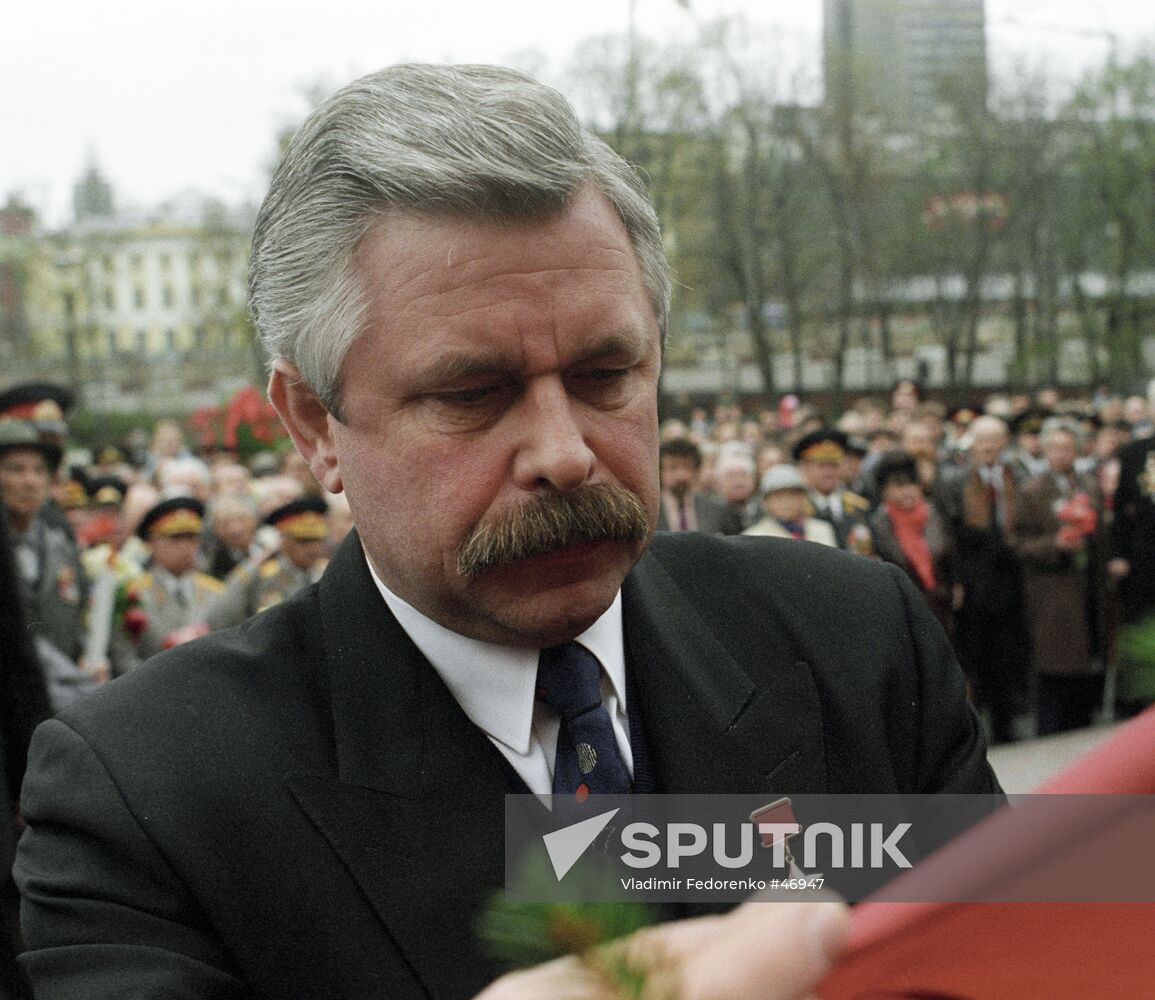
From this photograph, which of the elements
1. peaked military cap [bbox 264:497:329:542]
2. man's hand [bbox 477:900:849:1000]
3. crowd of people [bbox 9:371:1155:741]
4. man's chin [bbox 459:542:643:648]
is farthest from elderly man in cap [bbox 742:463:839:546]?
man's hand [bbox 477:900:849:1000]

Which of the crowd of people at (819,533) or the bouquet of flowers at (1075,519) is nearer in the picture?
the crowd of people at (819,533)

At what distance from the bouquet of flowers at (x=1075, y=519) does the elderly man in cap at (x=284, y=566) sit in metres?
5.07

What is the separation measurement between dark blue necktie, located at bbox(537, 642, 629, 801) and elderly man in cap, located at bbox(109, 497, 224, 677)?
5.12 m

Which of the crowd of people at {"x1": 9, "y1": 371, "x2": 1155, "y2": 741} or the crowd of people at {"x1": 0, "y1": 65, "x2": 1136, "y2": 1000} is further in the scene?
the crowd of people at {"x1": 9, "y1": 371, "x2": 1155, "y2": 741}

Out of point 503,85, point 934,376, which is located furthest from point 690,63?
point 503,85

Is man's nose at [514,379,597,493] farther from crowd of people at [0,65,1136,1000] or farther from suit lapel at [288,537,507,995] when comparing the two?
suit lapel at [288,537,507,995]

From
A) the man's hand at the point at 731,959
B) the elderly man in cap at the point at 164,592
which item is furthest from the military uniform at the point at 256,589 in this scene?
the man's hand at the point at 731,959

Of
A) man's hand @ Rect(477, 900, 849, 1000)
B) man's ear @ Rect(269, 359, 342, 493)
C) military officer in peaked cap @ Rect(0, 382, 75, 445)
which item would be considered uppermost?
man's ear @ Rect(269, 359, 342, 493)

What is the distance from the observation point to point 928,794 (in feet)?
6.08

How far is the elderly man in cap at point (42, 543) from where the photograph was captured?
6109 mm

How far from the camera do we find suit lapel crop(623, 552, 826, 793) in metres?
1.75

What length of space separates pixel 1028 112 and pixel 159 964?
31558 millimetres

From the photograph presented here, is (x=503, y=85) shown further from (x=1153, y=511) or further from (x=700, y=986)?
(x=1153, y=511)

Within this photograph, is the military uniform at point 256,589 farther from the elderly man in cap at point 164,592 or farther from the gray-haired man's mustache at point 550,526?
the gray-haired man's mustache at point 550,526
